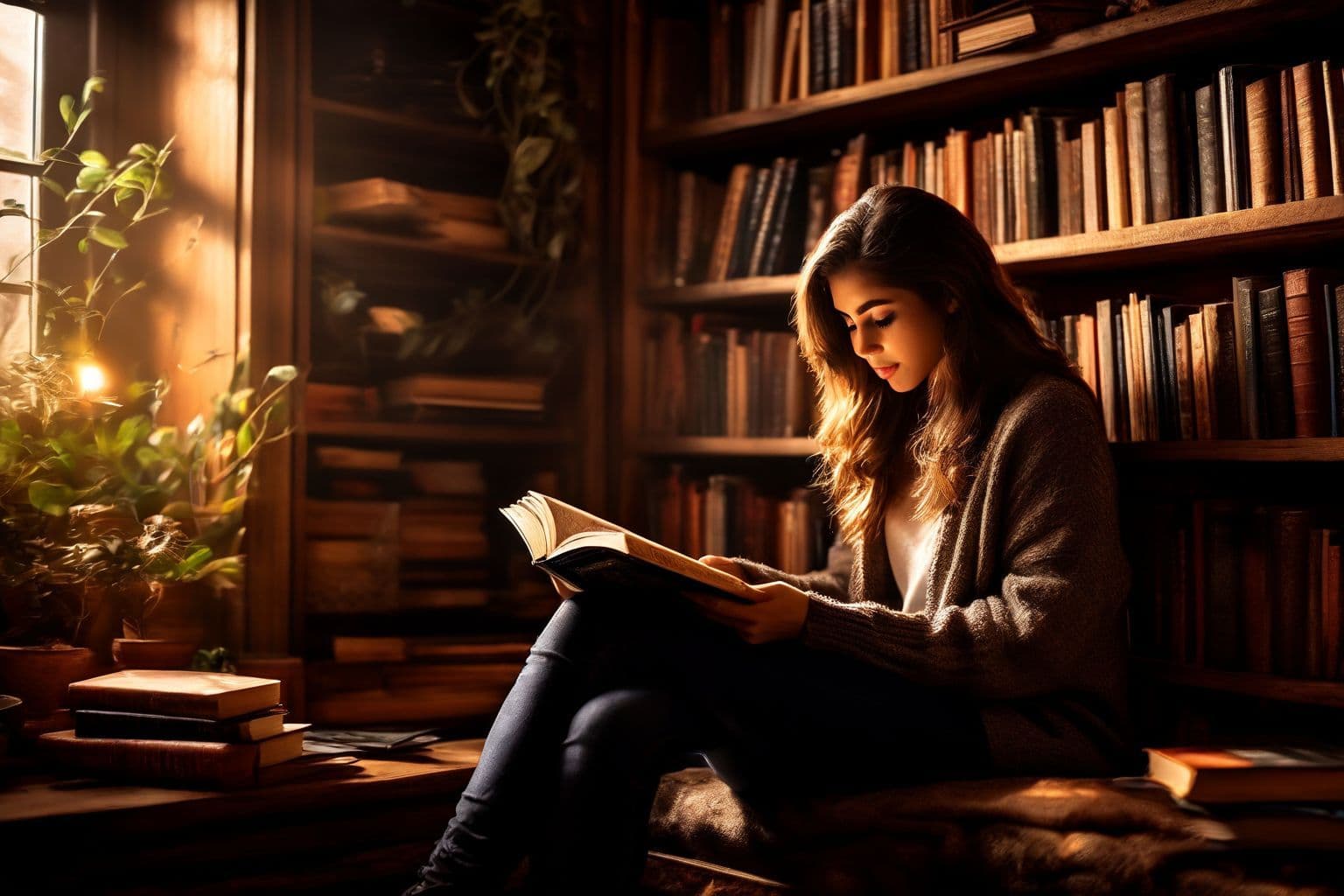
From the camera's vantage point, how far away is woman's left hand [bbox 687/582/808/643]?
1.52 m

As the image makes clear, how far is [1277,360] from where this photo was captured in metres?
1.75

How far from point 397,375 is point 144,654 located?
0.80 meters

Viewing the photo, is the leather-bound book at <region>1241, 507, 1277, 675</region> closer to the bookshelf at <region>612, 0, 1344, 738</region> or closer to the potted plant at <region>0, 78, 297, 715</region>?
the bookshelf at <region>612, 0, 1344, 738</region>

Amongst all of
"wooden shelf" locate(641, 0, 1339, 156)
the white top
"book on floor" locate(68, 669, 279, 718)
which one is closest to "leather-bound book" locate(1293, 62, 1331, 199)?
"wooden shelf" locate(641, 0, 1339, 156)

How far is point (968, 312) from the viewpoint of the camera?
69.0 inches

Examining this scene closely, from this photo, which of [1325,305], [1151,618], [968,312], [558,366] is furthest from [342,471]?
[1325,305]

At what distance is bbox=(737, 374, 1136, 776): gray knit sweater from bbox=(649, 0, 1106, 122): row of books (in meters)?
0.67

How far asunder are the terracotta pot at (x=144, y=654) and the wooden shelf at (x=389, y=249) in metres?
0.82

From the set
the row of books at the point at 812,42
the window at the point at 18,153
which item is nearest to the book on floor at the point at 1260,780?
the row of books at the point at 812,42

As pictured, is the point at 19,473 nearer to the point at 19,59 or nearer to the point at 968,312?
the point at 19,59

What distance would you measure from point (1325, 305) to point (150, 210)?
2.02 m

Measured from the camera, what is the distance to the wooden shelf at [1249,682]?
1.67 metres

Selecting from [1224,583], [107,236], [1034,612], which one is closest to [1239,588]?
[1224,583]

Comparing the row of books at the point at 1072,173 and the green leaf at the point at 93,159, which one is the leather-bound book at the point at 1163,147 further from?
the green leaf at the point at 93,159
